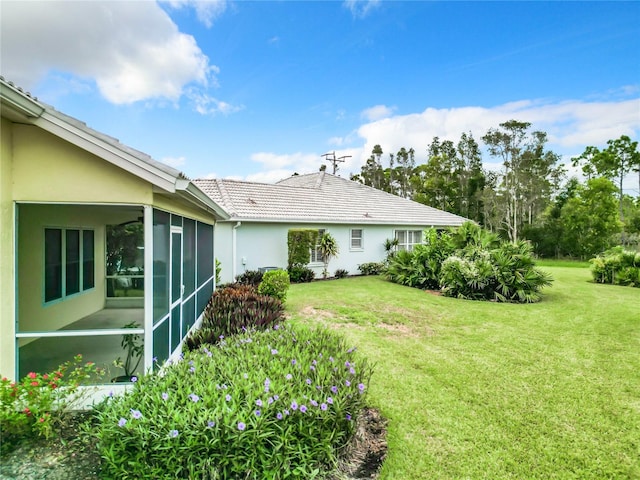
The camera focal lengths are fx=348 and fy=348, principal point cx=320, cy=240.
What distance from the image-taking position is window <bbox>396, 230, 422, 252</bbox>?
20156mm

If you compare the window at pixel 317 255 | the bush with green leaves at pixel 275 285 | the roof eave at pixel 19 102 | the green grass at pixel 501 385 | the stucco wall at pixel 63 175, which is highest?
the roof eave at pixel 19 102

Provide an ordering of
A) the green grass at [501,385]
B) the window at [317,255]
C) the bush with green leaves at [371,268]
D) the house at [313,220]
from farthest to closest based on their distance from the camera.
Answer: the bush with green leaves at [371,268]
the window at [317,255]
the house at [313,220]
the green grass at [501,385]

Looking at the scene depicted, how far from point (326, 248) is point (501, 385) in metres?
11.6

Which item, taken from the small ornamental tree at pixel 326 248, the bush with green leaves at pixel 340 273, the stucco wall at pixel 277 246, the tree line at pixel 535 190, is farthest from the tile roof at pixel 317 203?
the tree line at pixel 535 190

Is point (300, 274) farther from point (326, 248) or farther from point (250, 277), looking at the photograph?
point (250, 277)

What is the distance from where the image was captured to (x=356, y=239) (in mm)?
18344

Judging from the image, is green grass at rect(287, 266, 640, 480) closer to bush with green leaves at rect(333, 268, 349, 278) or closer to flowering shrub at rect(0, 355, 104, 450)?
flowering shrub at rect(0, 355, 104, 450)

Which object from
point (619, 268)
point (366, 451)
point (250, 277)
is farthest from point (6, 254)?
point (619, 268)

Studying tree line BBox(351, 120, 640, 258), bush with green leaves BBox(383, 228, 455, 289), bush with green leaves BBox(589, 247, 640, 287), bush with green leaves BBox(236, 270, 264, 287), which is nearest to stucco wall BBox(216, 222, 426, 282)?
bush with green leaves BBox(236, 270, 264, 287)

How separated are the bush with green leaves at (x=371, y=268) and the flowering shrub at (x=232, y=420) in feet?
47.5

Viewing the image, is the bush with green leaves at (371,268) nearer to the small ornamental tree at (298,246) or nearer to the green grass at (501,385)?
the small ornamental tree at (298,246)

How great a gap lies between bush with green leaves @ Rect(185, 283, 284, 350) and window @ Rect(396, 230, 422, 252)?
12.7 meters

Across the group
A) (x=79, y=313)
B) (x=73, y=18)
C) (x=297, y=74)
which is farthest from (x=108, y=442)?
(x=297, y=74)

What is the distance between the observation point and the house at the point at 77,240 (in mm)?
3811
